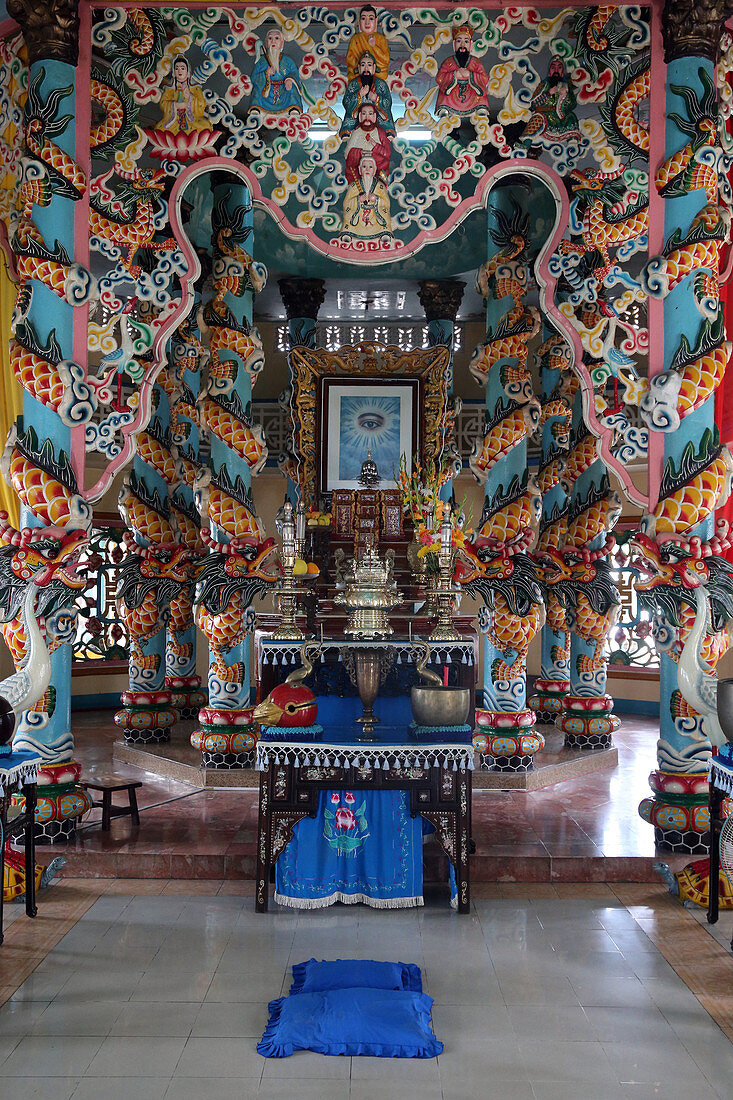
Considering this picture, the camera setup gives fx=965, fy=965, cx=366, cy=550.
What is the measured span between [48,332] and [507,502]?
3.51 metres

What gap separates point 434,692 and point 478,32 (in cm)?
362

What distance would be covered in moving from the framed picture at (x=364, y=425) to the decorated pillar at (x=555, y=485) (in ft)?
4.85

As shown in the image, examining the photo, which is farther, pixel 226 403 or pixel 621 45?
pixel 226 403

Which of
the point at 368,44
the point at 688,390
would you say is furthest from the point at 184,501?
the point at 688,390

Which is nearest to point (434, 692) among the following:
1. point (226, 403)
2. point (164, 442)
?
point (226, 403)

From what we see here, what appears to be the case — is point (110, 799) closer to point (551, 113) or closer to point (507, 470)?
point (507, 470)

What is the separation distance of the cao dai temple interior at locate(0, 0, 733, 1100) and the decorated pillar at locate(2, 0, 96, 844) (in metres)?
0.02

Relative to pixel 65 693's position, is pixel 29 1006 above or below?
below

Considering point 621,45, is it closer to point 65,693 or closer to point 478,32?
point 478,32

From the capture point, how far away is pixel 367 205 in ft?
17.6

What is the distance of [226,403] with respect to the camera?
711 centimetres

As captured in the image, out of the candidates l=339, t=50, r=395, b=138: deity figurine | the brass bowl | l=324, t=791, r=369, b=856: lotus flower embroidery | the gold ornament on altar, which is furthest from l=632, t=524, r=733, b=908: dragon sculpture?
the gold ornament on altar

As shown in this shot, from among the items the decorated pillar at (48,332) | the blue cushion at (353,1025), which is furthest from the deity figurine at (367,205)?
the blue cushion at (353,1025)

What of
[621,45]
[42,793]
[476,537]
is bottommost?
[42,793]
